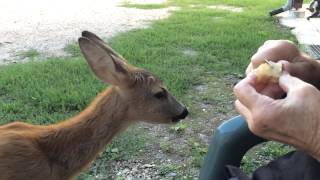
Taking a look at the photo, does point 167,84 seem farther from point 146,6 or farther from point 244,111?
point 146,6

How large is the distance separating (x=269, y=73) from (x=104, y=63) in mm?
1555

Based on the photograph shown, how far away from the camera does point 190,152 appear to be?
357 cm

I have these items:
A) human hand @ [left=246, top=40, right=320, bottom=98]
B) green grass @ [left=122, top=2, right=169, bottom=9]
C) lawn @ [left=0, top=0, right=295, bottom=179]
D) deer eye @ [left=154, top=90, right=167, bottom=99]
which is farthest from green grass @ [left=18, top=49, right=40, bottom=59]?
human hand @ [left=246, top=40, right=320, bottom=98]

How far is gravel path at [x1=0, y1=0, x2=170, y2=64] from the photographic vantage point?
6788mm

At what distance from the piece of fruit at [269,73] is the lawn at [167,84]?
198 cm

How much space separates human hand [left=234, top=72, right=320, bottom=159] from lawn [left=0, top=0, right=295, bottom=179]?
6.86 ft

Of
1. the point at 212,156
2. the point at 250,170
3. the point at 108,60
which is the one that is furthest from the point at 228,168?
the point at 250,170

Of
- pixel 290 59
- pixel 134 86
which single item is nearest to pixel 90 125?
pixel 134 86

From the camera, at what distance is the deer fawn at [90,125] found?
2.60 meters

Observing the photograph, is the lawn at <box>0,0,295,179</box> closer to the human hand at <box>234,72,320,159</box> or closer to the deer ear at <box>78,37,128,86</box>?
the deer ear at <box>78,37,128,86</box>

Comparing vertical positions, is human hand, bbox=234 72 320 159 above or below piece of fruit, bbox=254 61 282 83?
below

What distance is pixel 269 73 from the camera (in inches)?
51.6

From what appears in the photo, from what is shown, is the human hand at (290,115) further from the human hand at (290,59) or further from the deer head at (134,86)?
the deer head at (134,86)

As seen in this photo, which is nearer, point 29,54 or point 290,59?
point 290,59
